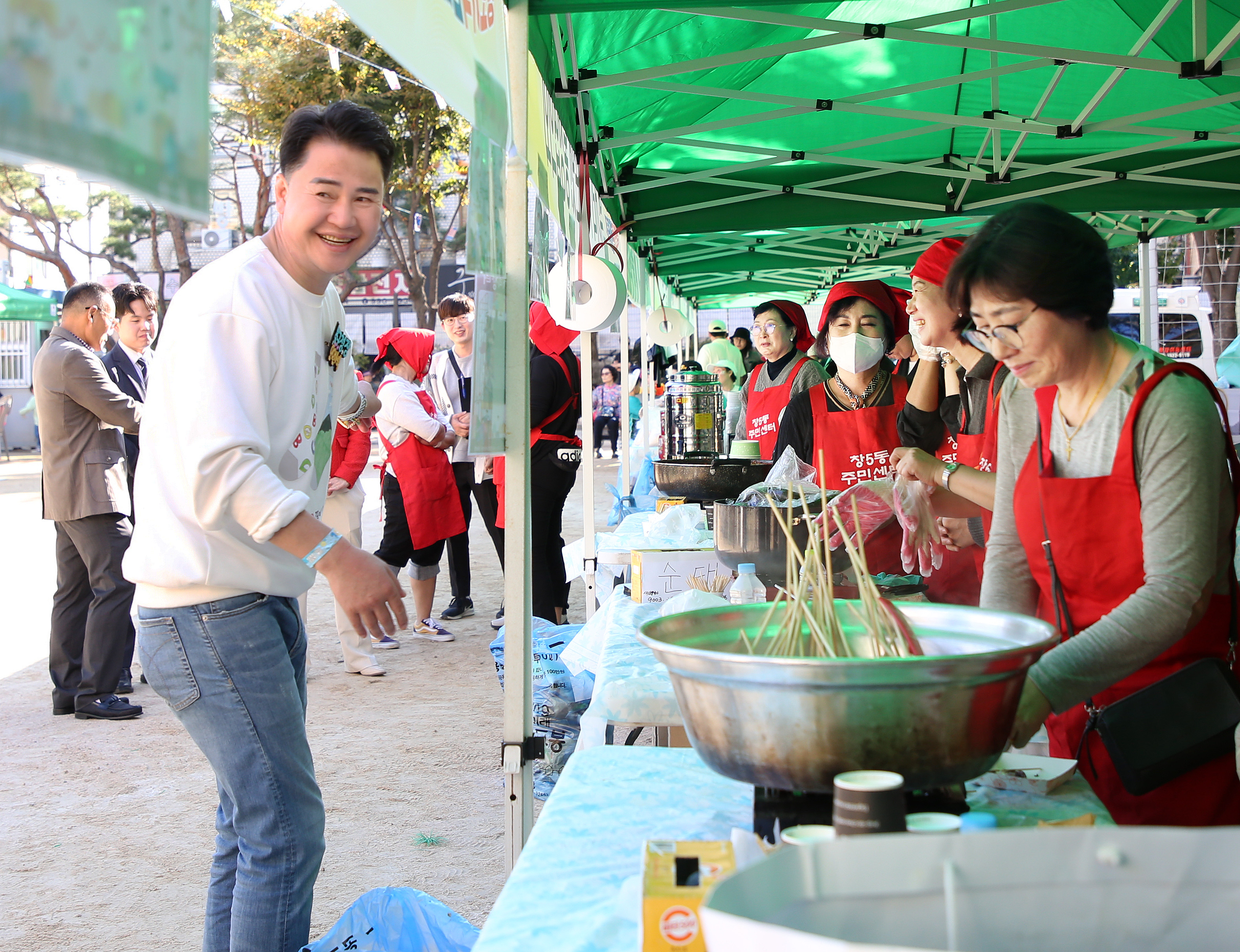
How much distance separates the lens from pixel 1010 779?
4.39ft

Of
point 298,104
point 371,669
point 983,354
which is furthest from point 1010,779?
point 298,104

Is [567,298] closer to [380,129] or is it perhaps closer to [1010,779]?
[380,129]

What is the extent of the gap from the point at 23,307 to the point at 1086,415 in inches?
840

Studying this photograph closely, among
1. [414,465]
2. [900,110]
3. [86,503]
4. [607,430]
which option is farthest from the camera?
[607,430]

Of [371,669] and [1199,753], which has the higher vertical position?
[1199,753]

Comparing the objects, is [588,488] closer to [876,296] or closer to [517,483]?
[876,296]

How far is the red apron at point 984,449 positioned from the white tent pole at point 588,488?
2.14 m

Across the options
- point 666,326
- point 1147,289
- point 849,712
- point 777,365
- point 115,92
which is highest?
point 1147,289

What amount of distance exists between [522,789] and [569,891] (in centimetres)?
132

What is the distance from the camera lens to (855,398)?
3791 millimetres

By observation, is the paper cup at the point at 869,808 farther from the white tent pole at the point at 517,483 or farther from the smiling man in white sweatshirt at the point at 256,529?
the white tent pole at the point at 517,483

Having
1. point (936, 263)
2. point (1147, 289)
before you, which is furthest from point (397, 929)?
point (1147, 289)

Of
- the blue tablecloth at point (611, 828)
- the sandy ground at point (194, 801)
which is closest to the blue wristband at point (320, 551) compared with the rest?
the blue tablecloth at point (611, 828)

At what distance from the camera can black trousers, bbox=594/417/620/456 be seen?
20.7m
